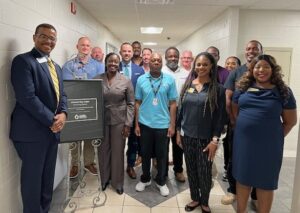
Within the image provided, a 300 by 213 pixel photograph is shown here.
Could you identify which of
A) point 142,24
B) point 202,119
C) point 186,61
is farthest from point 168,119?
point 142,24

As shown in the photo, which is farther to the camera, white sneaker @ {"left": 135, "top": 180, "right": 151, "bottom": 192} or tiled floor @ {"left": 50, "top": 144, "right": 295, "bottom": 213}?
white sneaker @ {"left": 135, "top": 180, "right": 151, "bottom": 192}

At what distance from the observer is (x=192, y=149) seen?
8.11ft

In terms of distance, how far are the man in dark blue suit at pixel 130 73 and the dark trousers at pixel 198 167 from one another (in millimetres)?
1020

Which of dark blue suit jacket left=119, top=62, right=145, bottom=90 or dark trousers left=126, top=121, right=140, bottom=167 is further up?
dark blue suit jacket left=119, top=62, right=145, bottom=90

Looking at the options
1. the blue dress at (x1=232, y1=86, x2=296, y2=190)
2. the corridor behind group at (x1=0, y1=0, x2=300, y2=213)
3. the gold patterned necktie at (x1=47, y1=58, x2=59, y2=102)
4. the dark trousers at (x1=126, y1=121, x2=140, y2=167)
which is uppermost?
the corridor behind group at (x1=0, y1=0, x2=300, y2=213)

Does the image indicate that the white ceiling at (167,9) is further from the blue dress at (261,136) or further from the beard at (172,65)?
the blue dress at (261,136)

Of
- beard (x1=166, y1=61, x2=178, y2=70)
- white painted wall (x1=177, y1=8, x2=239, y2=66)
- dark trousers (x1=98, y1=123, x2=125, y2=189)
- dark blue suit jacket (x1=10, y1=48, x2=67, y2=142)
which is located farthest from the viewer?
white painted wall (x1=177, y1=8, x2=239, y2=66)

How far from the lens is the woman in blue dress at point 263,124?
206cm

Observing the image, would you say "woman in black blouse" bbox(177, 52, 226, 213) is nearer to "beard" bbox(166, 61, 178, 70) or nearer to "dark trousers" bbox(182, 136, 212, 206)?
"dark trousers" bbox(182, 136, 212, 206)

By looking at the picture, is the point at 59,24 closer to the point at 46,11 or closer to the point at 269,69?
the point at 46,11

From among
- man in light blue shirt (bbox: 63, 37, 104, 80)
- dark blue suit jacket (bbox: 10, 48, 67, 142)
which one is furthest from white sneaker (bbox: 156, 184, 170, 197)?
man in light blue shirt (bbox: 63, 37, 104, 80)

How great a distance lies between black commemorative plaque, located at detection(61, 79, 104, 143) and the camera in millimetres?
2404

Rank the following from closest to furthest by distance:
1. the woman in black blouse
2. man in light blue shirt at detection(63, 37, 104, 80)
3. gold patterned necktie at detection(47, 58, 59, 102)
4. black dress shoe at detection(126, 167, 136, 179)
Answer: gold patterned necktie at detection(47, 58, 59, 102) → the woman in black blouse → man in light blue shirt at detection(63, 37, 104, 80) → black dress shoe at detection(126, 167, 136, 179)

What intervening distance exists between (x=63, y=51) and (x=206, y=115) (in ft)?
7.10
